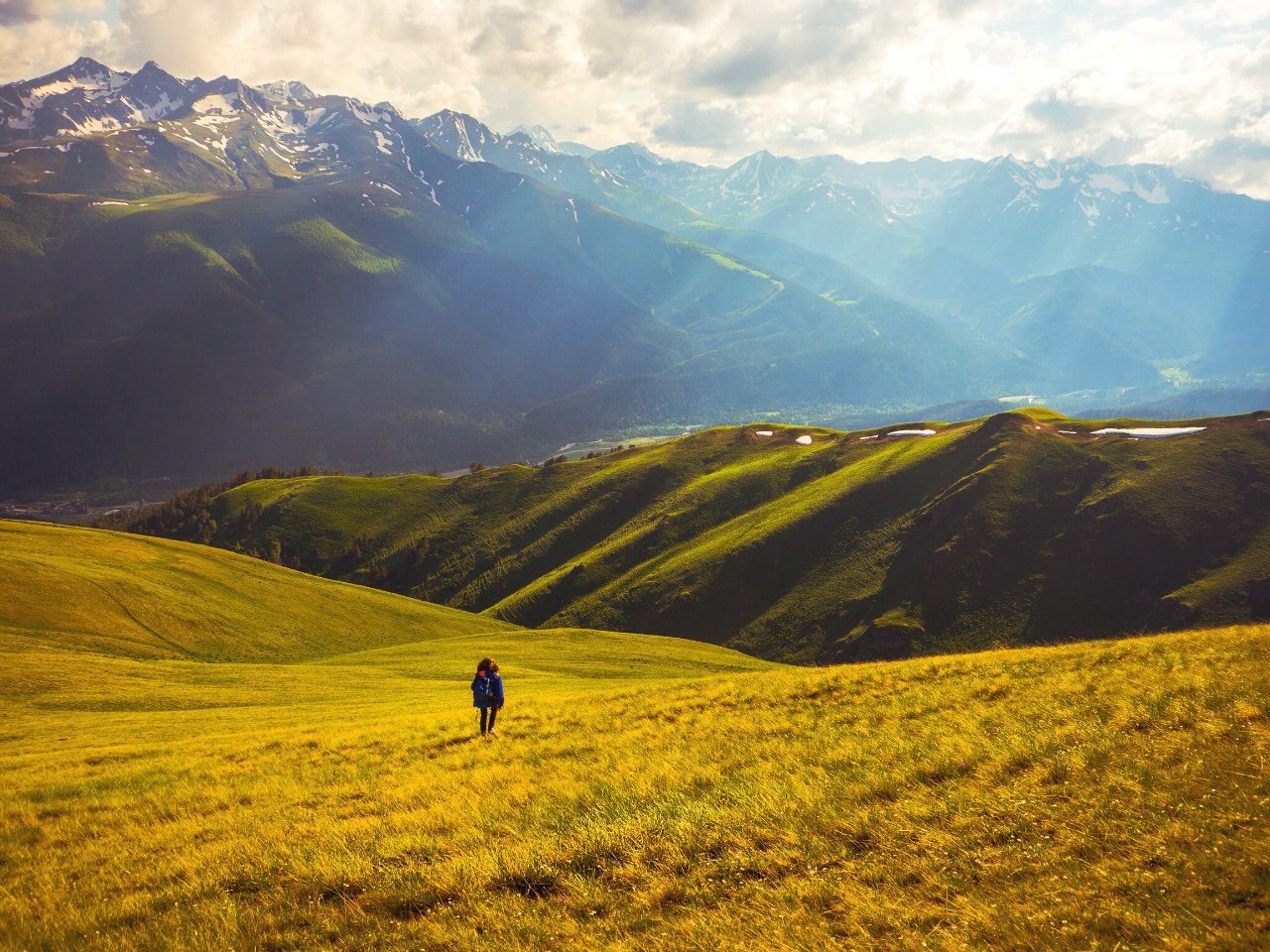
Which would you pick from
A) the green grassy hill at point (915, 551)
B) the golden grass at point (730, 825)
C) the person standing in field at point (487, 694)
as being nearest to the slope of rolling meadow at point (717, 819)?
the golden grass at point (730, 825)

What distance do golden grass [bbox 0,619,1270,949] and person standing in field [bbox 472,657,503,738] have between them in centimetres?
124

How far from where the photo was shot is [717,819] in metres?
13.0

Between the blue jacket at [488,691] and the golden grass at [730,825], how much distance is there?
1.59m

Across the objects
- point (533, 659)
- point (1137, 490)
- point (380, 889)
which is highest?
point (1137, 490)

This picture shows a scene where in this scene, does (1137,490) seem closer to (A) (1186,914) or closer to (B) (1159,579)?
(B) (1159,579)

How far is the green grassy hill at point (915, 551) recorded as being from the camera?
392 feet

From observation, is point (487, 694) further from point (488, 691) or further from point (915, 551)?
point (915, 551)

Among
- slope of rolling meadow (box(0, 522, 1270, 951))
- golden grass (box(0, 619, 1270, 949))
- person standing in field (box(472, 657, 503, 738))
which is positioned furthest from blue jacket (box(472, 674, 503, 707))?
golden grass (box(0, 619, 1270, 949))

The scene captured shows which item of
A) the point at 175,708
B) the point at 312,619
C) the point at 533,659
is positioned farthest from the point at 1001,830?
the point at 312,619

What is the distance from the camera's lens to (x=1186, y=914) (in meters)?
8.34

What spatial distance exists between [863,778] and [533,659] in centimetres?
5590

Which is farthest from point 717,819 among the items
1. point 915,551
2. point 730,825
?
point 915,551

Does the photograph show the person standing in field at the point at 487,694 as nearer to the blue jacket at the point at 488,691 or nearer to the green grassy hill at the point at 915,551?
the blue jacket at the point at 488,691

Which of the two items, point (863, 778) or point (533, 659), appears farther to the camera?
point (533, 659)
